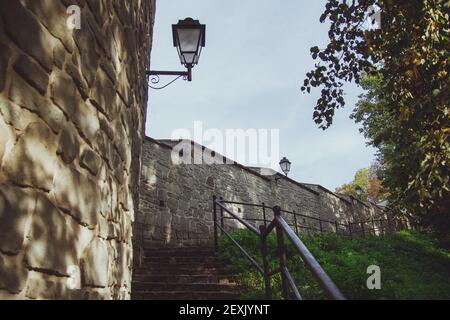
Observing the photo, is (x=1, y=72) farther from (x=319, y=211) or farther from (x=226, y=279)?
(x=319, y=211)

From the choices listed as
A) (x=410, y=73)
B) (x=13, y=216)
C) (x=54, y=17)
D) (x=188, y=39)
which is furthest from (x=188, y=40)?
(x=13, y=216)

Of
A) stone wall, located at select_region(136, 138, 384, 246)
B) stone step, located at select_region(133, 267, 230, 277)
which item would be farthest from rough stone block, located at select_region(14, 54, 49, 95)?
stone wall, located at select_region(136, 138, 384, 246)

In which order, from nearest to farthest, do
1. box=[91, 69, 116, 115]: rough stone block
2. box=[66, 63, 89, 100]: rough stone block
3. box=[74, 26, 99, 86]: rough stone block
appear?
box=[66, 63, 89, 100]: rough stone block < box=[74, 26, 99, 86]: rough stone block < box=[91, 69, 116, 115]: rough stone block

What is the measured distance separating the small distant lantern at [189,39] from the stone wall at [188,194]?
291cm

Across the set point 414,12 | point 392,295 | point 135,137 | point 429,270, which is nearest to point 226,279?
point 392,295

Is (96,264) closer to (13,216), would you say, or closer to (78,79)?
(13,216)

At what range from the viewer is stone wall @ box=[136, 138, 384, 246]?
7926 mm

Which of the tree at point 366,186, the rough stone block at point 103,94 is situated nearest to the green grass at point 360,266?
the rough stone block at point 103,94

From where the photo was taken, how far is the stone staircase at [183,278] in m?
4.18

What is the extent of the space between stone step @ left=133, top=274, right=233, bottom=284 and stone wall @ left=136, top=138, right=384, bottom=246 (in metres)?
1.42

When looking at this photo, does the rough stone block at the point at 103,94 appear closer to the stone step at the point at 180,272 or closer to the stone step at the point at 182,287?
the stone step at the point at 182,287

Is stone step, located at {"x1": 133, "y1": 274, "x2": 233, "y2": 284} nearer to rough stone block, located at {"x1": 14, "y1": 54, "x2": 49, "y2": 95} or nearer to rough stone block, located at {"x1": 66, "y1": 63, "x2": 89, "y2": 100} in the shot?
rough stone block, located at {"x1": 66, "y1": 63, "x2": 89, "y2": 100}

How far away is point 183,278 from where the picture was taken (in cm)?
467

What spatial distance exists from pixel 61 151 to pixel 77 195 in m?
0.25
